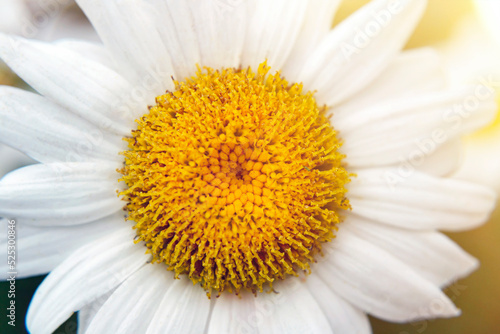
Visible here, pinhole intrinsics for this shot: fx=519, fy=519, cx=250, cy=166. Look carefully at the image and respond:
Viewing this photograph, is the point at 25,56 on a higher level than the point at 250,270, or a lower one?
higher

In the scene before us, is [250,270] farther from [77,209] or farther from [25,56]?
[25,56]

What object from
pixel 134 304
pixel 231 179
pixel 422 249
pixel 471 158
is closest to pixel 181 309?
pixel 134 304

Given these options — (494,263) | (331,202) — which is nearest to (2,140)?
(331,202)

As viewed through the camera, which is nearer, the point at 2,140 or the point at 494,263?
the point at 2,140

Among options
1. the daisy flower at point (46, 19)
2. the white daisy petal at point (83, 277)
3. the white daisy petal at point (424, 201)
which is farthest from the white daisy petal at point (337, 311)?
the daisy flower at point (46, 19)

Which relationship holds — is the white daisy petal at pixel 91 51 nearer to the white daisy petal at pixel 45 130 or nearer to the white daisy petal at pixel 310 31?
the white daisy petal at pixel 45 130

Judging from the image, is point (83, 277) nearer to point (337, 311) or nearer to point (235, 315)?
point (235, 315)

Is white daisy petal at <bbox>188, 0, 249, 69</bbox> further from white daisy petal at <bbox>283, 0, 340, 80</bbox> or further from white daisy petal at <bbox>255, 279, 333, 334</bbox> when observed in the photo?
white daisy petal at <bbox>255, 279, 333, 334</bbox>
